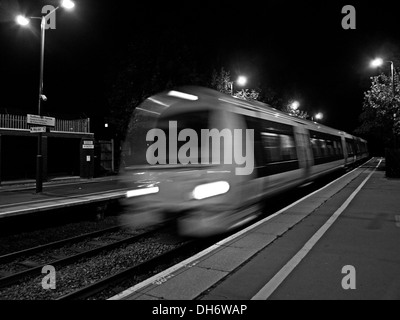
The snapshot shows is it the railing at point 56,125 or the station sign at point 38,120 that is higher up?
the railing at point 56,125

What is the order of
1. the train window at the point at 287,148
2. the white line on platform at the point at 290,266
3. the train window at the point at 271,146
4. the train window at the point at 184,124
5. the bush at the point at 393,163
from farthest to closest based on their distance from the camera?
1. the bush at the point at 393,163
2. the train window at the point at 287,148
3. the train window at the point at 271,146
4. the train window at the point at 184,124
5. the white line on platform at the point at 290,266

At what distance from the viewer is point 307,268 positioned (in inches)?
176

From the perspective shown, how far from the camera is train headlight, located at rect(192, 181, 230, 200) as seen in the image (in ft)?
21.5

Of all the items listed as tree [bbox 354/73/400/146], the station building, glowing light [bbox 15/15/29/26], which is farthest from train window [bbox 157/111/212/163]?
tree [bbox 354/73/400/146]

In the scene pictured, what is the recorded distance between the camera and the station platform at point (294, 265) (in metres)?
3.74

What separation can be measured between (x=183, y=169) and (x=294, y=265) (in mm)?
3119

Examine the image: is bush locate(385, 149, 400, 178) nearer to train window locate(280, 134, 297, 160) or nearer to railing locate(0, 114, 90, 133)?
train window locate(280, 134, 297, 160)

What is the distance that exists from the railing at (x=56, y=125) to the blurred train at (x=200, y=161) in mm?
12682

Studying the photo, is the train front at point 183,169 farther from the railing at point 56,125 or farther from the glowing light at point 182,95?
the railing at point 56,125

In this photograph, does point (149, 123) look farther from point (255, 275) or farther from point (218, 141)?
point (255, 275)

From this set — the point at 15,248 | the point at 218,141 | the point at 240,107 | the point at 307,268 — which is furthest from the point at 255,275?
the point at 15,248
